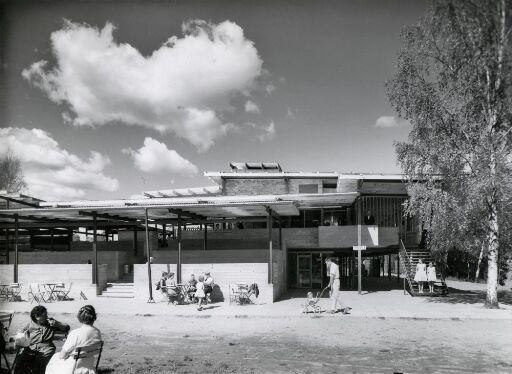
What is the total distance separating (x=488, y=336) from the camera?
9.95m

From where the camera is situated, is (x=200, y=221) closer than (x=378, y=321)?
No

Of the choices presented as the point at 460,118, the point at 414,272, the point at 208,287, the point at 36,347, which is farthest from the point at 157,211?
the point at 36,347

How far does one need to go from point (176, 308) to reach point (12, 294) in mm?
7181

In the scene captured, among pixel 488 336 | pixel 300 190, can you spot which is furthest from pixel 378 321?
pixel 300 190

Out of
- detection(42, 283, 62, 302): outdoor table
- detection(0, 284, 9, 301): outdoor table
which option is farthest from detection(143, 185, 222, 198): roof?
detection(0, 284, 9, 301): outdoor table

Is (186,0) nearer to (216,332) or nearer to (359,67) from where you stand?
(359,67)

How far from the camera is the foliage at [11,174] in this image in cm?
2888

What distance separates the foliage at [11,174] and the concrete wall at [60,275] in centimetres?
1156

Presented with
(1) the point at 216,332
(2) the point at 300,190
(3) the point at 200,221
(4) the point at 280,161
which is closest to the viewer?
(1) the point at 216,332

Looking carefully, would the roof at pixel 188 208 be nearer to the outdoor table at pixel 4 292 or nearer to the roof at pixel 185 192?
the outdoor table at pixel 4 292

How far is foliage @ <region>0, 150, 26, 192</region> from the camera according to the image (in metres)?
28.9

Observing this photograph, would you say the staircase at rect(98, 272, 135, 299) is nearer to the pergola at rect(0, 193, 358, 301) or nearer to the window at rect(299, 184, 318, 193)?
the pergola at rect(0, 193, 358, 301)

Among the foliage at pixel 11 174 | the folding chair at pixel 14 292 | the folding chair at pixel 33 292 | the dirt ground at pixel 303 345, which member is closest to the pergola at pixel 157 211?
the folding chair at pixel 14 292

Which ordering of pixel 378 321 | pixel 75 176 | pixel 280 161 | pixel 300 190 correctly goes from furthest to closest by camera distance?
pixel 75 176
pixel 280 161
pixel 300 190
pixel 378 321
